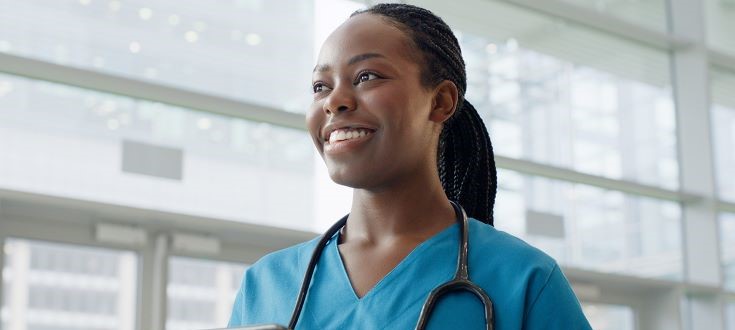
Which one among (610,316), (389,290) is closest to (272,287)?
(389,290)

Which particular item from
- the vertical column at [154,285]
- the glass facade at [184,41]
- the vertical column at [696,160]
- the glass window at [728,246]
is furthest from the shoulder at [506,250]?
the glass window at [728,246]

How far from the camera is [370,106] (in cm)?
95

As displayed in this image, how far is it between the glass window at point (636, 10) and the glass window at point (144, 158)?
2.32 meters

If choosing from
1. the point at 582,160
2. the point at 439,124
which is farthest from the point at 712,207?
A: the point at 439,124

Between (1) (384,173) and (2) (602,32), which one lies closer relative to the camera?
(1) (384,173)

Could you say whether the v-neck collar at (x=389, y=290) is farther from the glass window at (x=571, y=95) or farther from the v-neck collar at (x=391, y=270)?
the glass window at (x=571, y=95)

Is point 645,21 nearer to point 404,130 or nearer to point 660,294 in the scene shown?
point 660,294

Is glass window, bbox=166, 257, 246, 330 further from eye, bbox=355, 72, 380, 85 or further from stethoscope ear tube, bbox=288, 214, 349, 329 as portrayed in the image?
eye, bbox=355, 72, 380, 85

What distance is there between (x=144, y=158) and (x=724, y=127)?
419 centimetres

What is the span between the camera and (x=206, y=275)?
443cm

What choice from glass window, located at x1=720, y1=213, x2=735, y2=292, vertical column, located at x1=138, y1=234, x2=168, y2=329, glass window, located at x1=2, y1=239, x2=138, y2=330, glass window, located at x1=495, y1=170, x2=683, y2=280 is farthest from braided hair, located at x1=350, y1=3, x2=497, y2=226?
glass window, located at x1=720, y1=213, x2=735, y2=292

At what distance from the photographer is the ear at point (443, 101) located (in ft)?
3.36

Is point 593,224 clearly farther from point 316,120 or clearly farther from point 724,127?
point 316,120

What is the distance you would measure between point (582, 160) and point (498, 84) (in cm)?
71
